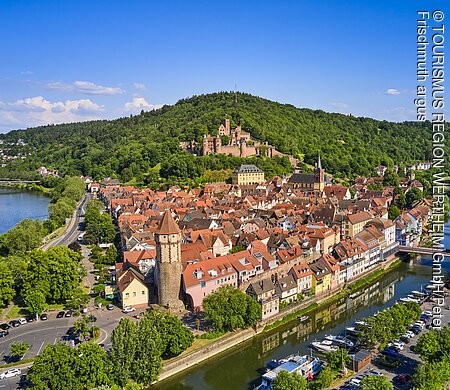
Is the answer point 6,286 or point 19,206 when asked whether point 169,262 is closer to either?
point 6,286

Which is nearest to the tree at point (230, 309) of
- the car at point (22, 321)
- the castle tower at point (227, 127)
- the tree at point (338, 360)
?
the tree at point (338, 360)

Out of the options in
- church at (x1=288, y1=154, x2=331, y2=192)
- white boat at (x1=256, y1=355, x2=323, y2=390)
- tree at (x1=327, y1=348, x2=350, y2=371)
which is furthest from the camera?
church at (x1=288, y1=154, x2=331, y2=192)

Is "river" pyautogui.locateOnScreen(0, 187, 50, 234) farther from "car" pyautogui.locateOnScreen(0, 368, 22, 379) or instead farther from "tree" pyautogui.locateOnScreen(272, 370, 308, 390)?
Result: "tree" pyautogui.locateOnScreen(272, 370, 308, 390)

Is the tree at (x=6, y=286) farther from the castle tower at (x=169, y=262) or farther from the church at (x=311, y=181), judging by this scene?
the church at (x=311, y=181)

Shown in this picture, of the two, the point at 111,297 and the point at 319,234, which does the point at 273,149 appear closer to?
the point at 319,234

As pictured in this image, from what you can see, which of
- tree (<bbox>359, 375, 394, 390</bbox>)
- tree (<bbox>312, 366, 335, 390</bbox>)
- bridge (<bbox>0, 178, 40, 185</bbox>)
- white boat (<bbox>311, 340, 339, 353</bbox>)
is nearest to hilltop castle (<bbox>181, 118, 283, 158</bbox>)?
bridge (<bbox>0, 178, 40, 185</bbox>)

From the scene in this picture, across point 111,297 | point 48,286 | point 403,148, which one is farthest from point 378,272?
point 403,148

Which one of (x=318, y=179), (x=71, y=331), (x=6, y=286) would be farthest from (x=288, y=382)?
(x=318, y=179)
